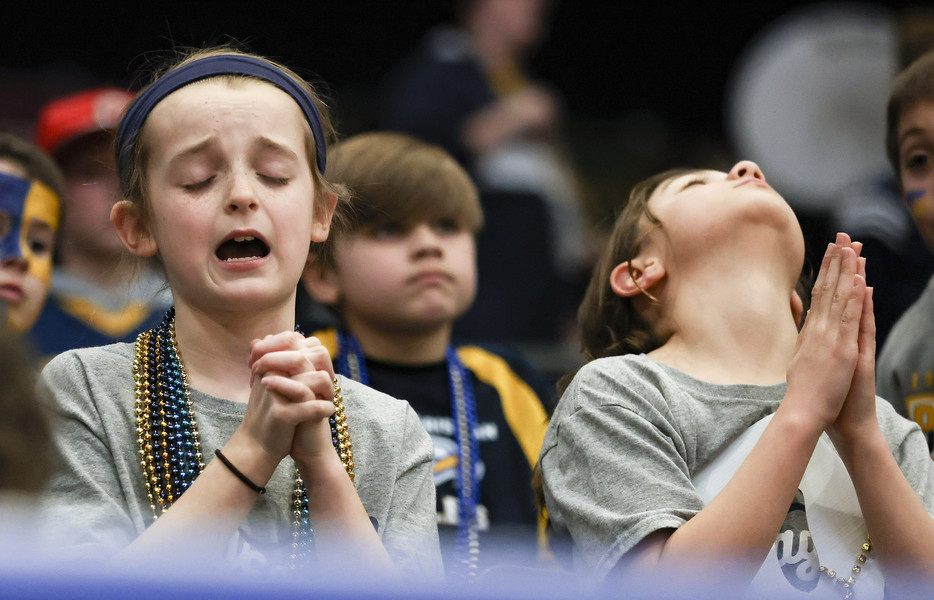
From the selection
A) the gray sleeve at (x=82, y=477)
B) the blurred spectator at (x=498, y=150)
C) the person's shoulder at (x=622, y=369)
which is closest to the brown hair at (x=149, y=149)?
the gray sleeve at (x=82, y=477)

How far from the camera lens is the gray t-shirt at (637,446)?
1664 mm

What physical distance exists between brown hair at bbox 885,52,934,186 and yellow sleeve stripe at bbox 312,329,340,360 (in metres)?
1.25

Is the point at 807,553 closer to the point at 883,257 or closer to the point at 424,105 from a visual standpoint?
the point at 883,257

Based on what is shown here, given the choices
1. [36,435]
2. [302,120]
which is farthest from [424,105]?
[36,435]

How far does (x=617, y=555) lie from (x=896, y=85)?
1273mm

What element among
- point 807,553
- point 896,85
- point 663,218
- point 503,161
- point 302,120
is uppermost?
point 503,161

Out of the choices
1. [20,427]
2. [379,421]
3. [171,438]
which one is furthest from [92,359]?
[20,427]

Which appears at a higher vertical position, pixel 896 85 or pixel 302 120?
pixel 896 85

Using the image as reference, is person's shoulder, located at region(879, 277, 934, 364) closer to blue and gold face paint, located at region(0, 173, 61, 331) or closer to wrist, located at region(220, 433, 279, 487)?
wrist, located at region(220, 433, 279, 487)

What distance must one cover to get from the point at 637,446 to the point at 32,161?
1.47 meters

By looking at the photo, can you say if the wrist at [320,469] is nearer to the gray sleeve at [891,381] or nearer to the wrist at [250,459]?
the wrist at [250,459]

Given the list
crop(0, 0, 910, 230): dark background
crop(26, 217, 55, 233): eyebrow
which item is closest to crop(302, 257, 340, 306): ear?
crop(26, 217, 55, 233): eyebrow

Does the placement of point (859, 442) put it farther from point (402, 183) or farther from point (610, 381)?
point (402, 183)

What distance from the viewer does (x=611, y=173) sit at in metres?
7.28
